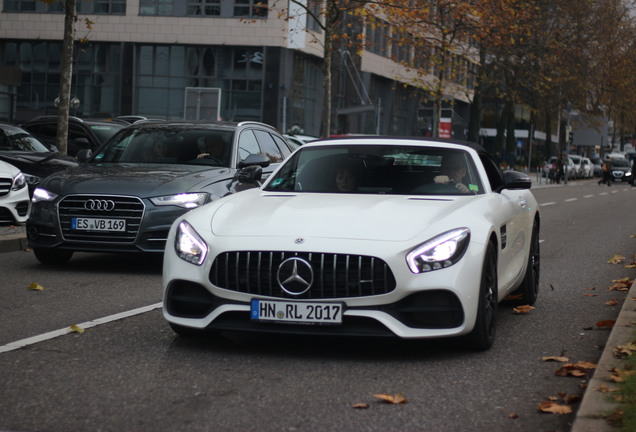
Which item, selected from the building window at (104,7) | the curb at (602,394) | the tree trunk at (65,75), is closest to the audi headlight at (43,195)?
the curb at (602,394)

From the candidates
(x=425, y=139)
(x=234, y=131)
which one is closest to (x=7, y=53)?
(x=234, y=131)

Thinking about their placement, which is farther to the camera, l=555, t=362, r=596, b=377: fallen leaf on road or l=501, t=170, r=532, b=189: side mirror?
l=501, t=170, r=532, b=189: side mirror

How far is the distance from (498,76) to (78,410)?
49.0 meters

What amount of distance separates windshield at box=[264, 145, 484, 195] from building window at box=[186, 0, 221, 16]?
153 feet

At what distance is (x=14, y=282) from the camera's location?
1030 centimetres

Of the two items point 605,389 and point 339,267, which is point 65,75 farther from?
point 605,389

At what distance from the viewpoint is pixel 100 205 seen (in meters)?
10.9

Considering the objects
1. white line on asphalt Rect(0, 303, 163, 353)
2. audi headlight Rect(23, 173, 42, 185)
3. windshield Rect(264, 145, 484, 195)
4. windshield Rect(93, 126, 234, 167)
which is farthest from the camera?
audi headlight Rect(23, 173, 42, 185)

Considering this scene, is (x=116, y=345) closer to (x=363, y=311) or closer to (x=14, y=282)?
(x=363, y=311)

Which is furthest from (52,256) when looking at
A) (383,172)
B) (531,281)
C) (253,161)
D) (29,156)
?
(29,156)

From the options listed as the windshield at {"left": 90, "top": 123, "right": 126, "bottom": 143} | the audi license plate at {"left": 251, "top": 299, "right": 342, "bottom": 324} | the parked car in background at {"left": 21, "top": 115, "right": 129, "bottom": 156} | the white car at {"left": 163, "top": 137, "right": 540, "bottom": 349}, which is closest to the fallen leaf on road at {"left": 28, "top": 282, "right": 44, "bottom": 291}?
the white car at {"left": 163, "top": 137, "right": 540, "bottom": 349}

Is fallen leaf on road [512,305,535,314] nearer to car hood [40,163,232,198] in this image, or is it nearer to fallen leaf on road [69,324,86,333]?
fallen leaf on road [69,324,86,333]

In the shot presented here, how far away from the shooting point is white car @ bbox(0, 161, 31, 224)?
1485 cm

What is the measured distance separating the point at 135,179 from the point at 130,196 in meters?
0.36
